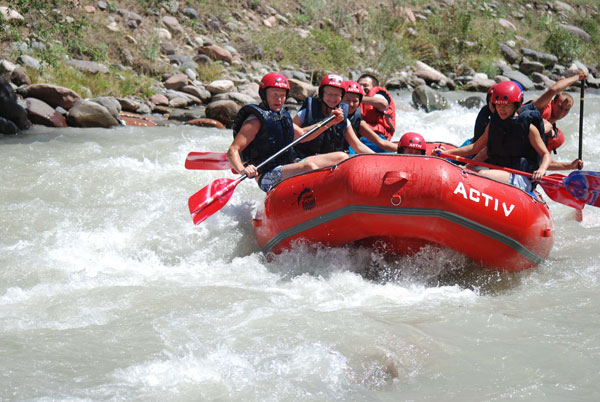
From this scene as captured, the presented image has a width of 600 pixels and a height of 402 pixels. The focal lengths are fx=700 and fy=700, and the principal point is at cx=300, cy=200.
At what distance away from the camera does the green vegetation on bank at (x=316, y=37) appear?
11.6 metres

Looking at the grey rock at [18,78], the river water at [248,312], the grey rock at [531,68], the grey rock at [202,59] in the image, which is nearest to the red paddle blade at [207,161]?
the river water at [248,312]

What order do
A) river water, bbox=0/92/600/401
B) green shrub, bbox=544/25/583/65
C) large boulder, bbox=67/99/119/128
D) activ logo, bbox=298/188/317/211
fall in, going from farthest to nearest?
1. green shrub, bbox=544/25/583/65
2. large boulder, bbox=67/99/119/128
3. activ logo, bbox=298/188/317/211
4. river water, bbox=0/92/600/401

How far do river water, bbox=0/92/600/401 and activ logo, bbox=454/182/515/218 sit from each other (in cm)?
47

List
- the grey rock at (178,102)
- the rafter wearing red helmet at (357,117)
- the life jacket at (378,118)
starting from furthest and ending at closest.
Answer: the grey rock at (178,102) → the life jacket at (378,118) → the rafter wearing red helmet at (357,117)

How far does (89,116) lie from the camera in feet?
31.0

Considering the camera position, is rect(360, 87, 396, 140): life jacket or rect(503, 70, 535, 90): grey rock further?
rect(503, 70, 535, 90): grey rock

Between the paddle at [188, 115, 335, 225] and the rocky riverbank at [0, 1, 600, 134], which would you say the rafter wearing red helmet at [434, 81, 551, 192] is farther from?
the rocky riverbank at [0, 1, 600, 134]

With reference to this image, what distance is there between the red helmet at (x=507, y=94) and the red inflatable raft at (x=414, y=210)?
83cm

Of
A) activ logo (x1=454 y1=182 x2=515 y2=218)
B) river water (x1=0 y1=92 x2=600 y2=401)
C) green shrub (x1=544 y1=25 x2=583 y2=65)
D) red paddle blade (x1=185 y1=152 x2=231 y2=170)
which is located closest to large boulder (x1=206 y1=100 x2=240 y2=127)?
river water (x1=0 y1=92 x2=600 y2=401)

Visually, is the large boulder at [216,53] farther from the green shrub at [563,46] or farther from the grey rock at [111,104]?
the green shrub at [563,46]

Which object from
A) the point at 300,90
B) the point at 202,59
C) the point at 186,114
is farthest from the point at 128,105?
the point at 300,90

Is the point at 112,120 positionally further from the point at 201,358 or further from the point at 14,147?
the point at 201,358

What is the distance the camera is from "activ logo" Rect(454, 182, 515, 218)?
14.3 feet

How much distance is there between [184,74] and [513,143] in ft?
27.1
